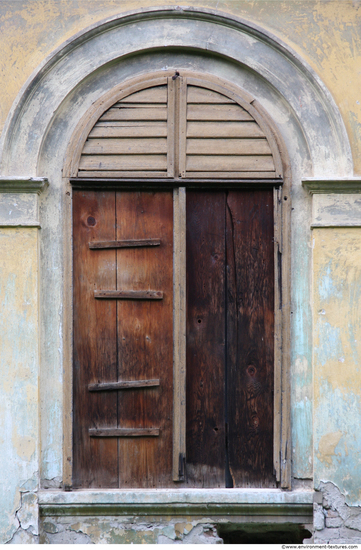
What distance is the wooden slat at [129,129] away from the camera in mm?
3732

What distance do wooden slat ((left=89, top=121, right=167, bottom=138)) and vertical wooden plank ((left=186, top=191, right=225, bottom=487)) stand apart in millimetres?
506

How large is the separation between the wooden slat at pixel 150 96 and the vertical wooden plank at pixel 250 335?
856 mm

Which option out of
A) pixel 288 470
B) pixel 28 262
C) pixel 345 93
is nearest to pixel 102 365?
pixel 28 262

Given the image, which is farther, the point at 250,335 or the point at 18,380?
the point at 250,335

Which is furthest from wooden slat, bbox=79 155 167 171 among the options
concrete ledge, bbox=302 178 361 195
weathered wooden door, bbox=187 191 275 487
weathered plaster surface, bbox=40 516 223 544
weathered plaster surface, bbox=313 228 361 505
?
weathered plaster surface, bbox=40 516 223 544

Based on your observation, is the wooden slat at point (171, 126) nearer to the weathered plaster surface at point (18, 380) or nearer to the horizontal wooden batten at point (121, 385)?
the weathered plaster surface at point (18, 380)

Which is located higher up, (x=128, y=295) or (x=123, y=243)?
(x=123, y=243)

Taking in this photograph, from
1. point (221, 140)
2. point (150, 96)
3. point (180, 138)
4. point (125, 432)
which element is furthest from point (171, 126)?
point (125, 432)

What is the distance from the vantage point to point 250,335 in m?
3.76

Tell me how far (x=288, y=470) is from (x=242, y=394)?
599 millimetres

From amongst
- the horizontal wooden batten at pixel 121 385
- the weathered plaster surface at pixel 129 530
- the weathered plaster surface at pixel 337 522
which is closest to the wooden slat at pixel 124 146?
the horizontal wooden batten at pixel 121 385

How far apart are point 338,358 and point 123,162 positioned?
2.03 meters

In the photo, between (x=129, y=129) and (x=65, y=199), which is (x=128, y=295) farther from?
(x=129, y=129)

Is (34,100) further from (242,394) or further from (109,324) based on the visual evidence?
(242,394)
